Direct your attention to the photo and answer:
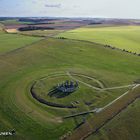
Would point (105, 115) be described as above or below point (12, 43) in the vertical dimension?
above

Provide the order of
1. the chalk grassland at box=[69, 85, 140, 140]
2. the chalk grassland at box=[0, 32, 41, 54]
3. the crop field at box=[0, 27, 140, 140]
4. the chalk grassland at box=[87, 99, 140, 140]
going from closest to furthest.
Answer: the chalk grassland at box=[87, 99, 140, 140], the chalk grassland at box=[69, 85, 140, 140], the crop field at box=[0, 27, 140, 140], the chalk grassland at box=[0, 32, 41, 54]

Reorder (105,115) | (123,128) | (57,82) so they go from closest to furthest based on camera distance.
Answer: (123,128) → (105,115) → (57,82)

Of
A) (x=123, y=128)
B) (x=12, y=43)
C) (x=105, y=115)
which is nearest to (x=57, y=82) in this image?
(x=105, y=115)

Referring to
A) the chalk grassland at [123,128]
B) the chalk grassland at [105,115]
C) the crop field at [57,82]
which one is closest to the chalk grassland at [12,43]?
the crop field at [57,82]

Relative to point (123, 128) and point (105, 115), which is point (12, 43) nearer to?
point (105, 115)

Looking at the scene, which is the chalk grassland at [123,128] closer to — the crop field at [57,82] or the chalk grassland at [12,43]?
the crop field at [57,82]

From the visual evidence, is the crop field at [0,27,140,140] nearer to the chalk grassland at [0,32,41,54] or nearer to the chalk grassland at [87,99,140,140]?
the chalk grassland at [0,32,41,54]

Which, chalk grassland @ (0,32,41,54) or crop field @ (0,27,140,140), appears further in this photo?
chalk grassland @ (0,32,41,54)

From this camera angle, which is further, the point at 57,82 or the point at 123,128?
the point at 57,82

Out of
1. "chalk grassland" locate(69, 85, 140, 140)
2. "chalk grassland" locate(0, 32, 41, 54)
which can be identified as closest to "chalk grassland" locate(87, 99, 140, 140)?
"chalk grassland" locate(69, 85, 140, 140)

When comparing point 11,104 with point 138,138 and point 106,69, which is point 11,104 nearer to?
point 138,138
